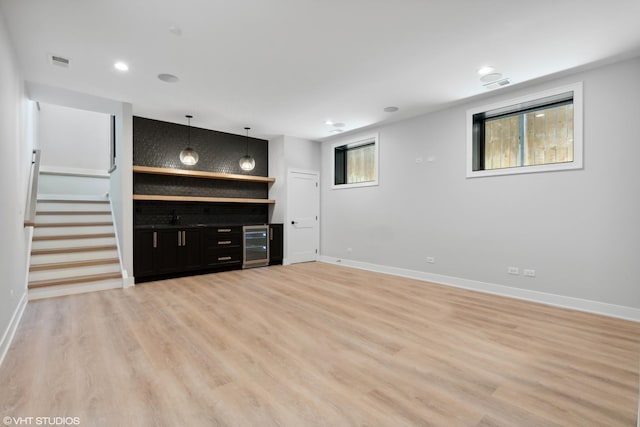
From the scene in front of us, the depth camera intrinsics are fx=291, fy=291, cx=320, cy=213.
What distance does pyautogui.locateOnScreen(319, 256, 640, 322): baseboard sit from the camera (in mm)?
3324

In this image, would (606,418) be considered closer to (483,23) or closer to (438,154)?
(483,23)

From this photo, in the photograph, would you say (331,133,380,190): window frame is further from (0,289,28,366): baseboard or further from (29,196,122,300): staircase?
(0,289,28,366): baseboard

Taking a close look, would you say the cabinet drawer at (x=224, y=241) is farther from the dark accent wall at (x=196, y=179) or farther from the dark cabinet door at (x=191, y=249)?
the dark accent wall at (x=196, y=179)

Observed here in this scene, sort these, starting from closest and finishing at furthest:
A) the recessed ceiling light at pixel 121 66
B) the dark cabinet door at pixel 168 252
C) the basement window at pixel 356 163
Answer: the recessed ceiling light at pixel 121 66 < the dark cabinet door at pixel 168 252 < the basement window at pixel 356 163

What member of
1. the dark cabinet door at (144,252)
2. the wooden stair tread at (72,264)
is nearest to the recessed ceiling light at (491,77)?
the dark cabinet door at (144,252)

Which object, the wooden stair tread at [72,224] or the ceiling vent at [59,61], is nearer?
the ceiling vent at [59,61]

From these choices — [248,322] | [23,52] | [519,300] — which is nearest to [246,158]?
[23,52]

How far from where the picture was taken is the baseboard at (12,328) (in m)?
2.37

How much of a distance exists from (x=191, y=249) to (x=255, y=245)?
1.35 m

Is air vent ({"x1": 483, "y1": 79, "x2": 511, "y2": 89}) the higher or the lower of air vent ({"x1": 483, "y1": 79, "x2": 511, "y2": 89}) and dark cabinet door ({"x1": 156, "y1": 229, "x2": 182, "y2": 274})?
the higher

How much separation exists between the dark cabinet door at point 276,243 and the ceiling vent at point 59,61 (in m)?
4.14

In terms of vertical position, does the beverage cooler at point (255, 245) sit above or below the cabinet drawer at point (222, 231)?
below

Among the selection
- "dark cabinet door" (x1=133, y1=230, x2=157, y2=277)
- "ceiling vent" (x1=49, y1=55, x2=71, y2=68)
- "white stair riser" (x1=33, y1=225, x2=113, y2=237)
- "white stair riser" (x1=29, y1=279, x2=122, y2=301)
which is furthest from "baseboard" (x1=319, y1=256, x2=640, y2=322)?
"ceiling vent" (x1=49, y1=55, x2=71, y2=68)

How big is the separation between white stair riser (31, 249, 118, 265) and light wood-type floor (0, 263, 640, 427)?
0.92m
